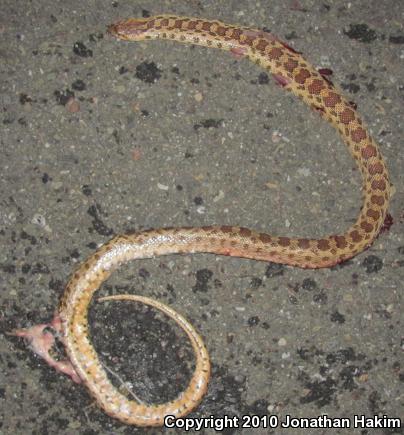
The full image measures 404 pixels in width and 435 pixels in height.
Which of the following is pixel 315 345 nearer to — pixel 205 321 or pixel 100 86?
pixel 205 321

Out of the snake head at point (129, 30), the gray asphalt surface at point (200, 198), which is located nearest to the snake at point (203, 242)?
the snake head at point (129, 30)

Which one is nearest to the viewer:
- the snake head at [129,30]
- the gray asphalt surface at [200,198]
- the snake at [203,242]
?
the snake at [203,242]

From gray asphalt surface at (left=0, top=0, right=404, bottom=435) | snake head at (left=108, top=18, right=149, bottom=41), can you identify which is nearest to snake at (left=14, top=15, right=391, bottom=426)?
snake head at (left=108, top=18, right=149, bottom=41)

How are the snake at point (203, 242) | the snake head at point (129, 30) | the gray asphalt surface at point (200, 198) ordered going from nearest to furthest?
the snake at point (203, 242), the gray asphalt surface at point (200, 198), the snake head at point (129, 30)

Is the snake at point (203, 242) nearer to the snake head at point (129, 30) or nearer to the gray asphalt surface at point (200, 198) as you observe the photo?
the snake head at point (129, 30)

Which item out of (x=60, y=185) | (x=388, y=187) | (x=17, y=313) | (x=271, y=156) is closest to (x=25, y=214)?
(x=60, y=185)

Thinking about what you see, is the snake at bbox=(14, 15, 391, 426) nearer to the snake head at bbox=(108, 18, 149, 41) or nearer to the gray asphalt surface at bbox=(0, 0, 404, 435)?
the snake head at bbox=(108, 18, 149, 41)

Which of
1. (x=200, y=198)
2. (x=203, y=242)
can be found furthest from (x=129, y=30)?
(x=203, y=242)
